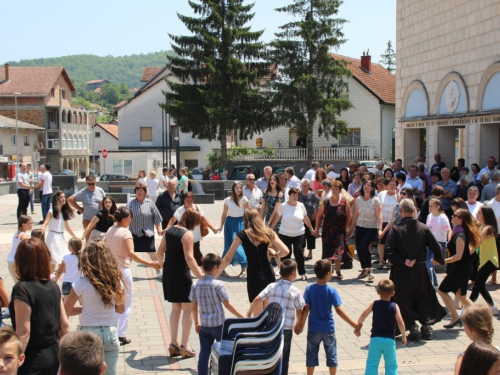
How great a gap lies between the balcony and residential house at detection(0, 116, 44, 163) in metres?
24.8

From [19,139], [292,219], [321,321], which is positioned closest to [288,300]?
[321,321]

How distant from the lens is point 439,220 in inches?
401

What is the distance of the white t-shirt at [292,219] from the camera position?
1123 centimetres

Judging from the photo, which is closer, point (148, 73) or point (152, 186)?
point (152, 186)

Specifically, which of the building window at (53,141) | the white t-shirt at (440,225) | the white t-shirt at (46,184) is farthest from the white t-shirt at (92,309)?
the building window at (53,141)

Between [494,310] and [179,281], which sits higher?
[179,281]

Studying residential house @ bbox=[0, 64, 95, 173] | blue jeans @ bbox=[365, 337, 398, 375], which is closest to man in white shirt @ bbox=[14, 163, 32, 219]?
blue jeans @ bbox=[365, 337, 398, 375]

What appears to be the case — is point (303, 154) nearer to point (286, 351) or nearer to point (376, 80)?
point (376, 80)

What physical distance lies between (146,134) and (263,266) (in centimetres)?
5229

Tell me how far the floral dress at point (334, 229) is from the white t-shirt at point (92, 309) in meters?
6.65

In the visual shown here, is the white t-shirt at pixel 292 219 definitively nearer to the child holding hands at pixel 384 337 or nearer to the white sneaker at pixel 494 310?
the white sneaker at pixel 494 310

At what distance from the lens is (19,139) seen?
65.9m

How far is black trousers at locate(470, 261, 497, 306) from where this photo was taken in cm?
914

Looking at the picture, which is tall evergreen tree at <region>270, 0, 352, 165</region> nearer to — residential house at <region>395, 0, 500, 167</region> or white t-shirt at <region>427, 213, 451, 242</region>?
residential house at <region>395, 0, 500, 167</region>
